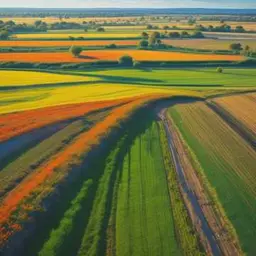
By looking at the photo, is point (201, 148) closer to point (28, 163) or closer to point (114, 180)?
point (114, 180)

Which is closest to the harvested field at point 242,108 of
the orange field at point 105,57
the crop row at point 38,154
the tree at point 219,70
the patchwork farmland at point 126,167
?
the patchwork farmland at point 126,167

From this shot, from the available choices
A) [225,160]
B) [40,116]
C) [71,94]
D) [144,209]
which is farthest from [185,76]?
[144,209]

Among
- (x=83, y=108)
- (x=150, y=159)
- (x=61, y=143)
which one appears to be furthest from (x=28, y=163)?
(x=83, y=108)

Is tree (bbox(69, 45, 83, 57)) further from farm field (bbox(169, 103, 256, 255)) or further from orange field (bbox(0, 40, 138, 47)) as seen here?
farm field (bbox(169, 103, 256, 255))

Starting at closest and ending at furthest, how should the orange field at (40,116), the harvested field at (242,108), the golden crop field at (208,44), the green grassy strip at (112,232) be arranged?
the green grassy strip at (112,232) → the orange field at (40,116) → the harvested field at (242,108) → the golden crop field at (208,44)

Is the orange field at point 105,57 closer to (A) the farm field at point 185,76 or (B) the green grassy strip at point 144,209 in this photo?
(A) the farm field at point 185,76

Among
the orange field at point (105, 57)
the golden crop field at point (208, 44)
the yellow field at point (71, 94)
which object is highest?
the golden crop field at point (208, 44)

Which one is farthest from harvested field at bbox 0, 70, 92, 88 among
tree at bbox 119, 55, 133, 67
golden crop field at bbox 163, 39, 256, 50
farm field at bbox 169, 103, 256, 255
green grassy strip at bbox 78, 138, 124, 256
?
golden crop field at bbox 163, 39, 256, 50
